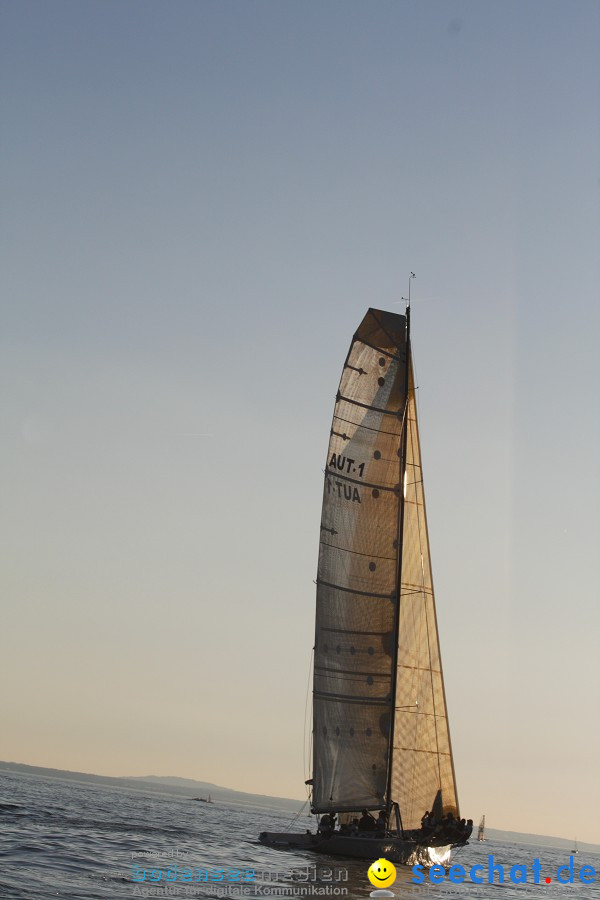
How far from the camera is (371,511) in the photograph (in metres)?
41.7

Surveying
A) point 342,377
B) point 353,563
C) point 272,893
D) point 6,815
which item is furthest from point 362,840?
point 6,815

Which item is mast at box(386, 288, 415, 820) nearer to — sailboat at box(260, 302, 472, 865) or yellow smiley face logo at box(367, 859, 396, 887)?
sailboat at box(260, 302, 472, 865)

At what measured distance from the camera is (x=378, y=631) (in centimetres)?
4072

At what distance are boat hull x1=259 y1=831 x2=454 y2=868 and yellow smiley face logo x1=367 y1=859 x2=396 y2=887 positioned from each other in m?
1.32

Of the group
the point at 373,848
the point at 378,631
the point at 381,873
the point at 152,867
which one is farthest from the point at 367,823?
the point at 152,867

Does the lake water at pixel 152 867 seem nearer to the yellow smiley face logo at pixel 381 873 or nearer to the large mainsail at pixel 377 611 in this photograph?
the yellow smiley face logo at pixel 381 873

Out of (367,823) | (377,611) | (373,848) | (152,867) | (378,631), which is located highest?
(377,611)

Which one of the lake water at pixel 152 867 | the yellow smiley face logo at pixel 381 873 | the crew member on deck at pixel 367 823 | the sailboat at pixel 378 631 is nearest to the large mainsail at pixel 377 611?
the sailboat at pixel 378 631

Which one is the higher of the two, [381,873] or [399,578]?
[399,578]

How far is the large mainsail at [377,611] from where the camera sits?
40250 mm

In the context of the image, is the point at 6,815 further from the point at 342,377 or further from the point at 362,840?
the point at 342,377

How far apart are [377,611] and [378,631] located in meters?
0.80

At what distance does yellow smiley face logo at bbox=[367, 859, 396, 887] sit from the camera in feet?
108

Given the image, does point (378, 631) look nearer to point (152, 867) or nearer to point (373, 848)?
point (373, 848)
